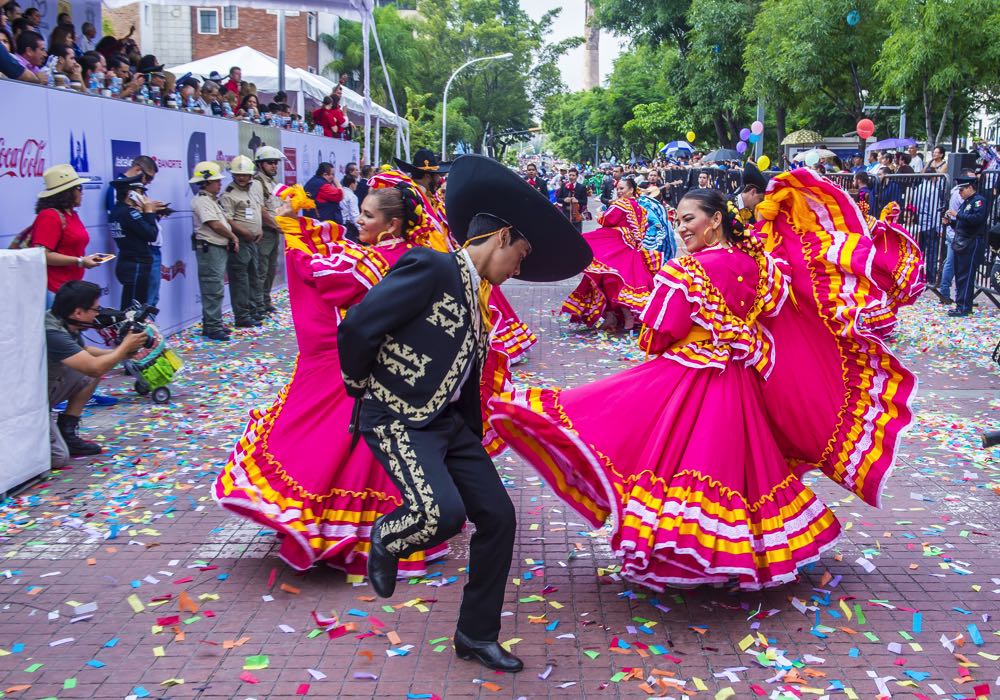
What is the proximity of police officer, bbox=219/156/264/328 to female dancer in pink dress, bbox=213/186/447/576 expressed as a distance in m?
7.27

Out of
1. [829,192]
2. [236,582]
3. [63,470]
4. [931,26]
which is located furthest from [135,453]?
[931,26]

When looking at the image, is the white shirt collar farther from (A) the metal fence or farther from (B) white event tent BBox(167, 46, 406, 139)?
(B) white event tent BBox(167, 46, 406, 139)

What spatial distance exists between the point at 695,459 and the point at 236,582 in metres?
2.19

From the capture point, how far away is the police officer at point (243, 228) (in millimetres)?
11984

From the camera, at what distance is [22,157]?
8344 mm

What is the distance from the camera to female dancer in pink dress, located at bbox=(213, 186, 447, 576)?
15.4 feet

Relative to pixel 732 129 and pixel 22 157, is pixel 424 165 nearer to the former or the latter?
pixel 22 157

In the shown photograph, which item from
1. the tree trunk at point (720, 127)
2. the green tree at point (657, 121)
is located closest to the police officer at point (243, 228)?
the tree trunk at point (720, 127)

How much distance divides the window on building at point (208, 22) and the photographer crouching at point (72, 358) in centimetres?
4047

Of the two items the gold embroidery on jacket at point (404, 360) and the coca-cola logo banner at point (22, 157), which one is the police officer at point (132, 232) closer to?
the coca-cola logo banner at point (22, 157)

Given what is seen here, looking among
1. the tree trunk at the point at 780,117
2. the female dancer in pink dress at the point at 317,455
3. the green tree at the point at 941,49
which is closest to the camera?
the female dancer in pink dress at the point at 317,455

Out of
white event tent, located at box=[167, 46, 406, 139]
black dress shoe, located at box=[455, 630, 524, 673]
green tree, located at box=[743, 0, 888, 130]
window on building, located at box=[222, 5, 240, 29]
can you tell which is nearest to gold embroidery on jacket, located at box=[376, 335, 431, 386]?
black dress shoe, located at box=[455, 630, 524, 673]

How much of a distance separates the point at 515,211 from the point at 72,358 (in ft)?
13.0

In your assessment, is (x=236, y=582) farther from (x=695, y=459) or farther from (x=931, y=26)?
(x=931, y=26)
